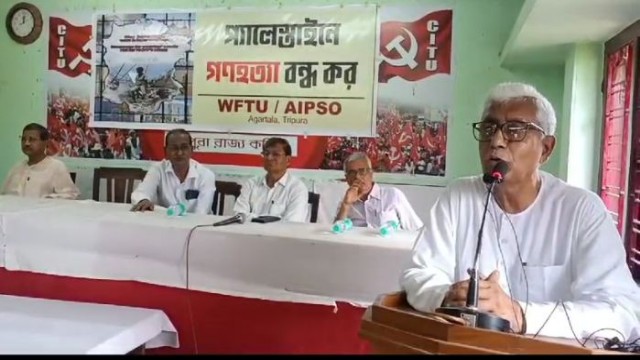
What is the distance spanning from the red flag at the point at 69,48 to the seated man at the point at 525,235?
13.4 feet

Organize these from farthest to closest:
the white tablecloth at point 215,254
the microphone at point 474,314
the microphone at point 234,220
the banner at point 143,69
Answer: the banner at point 143,69
the microphone at point 234,220
the white tablecloth at point 215,254
the microphone at point 474,314

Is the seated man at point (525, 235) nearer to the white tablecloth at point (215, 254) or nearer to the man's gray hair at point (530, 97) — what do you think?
the man's gray hair at point (530, 97)

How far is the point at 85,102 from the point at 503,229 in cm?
414

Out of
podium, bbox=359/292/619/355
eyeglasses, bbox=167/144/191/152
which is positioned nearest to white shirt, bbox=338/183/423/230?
eyeglasses, bbox=167/144/191/152

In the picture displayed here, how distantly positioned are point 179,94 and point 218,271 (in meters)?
2.70

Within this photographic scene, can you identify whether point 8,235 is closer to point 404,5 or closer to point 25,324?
point 25,324

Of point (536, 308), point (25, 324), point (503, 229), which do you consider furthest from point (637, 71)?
point (25, 324)

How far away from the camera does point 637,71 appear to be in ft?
8.50

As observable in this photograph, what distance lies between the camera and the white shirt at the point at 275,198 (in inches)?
133

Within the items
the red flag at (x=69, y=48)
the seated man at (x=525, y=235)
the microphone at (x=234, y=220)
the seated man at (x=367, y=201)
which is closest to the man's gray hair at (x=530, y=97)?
the seated man at (x=525, y=235)

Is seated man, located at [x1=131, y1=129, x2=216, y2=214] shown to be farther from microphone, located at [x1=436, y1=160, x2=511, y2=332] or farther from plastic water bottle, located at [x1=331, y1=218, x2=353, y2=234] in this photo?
microphone, located at [x1=436, y1=160, x2=511, y2=332]

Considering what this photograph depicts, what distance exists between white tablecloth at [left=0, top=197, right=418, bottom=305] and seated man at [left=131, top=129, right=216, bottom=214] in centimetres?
104

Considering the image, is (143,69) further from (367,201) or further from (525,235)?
(525,235)

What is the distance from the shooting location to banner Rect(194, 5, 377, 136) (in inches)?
Result: 171
